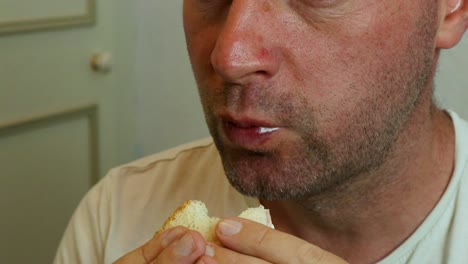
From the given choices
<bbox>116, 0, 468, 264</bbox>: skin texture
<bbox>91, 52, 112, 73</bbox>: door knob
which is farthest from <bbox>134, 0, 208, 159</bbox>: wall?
<bbox>116, 0, 468, 264</bbox>: skin texture

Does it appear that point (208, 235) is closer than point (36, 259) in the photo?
Yes

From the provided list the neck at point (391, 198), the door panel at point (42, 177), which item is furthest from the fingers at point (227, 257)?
the door panel at point (42, 177)

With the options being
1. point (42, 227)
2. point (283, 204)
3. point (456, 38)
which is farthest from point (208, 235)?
point (42, 227)

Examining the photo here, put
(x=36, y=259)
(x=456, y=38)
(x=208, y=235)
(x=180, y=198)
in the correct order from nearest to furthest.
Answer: (x=208, y=235), (x=456, y=38), (x=180, y=198), (x=36, y=259)

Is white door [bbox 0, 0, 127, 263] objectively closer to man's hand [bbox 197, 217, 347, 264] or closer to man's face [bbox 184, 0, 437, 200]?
man's face [bbox 184, 0, 437, 200]

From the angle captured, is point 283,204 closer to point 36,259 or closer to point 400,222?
point 400,222

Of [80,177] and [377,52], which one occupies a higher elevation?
[377,52]
